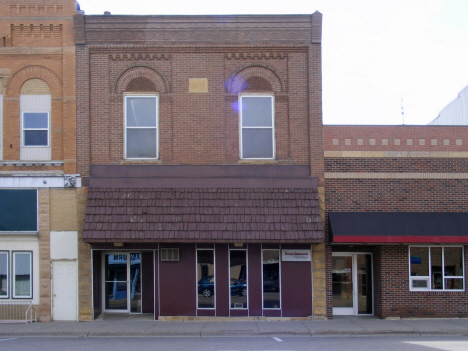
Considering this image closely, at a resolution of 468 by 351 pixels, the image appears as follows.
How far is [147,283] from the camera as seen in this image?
16531 mm

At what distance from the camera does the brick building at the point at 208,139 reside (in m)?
15.2

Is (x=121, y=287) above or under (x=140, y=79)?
under

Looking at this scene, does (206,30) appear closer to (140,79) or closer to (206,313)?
(140,79)

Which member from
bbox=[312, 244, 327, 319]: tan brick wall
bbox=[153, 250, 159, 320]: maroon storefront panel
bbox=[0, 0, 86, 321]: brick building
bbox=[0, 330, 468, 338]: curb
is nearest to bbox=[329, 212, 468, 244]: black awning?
bbox=[312, 244, 327, 319]: tan brick wall

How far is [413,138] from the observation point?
51.8ft

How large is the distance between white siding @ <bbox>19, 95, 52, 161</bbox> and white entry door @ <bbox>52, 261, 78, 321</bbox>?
348 centimetres

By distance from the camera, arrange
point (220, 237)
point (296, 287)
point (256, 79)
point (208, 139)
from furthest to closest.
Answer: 1. point (256, 79)
2. point (208, 139)
3. point (296, 287)
4. point (220, 237)

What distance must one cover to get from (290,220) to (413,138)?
16.1 feet

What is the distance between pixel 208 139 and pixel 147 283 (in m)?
5.27

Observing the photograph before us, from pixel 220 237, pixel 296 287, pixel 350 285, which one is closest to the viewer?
pixel 220 237

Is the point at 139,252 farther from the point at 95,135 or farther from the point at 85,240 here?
the point at 95,135

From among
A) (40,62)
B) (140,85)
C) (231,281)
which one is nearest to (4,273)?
(40,62)

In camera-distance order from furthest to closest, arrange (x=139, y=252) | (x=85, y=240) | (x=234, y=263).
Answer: (x=139, y=252) → (x=234, y=263) → (x=85, y=240)

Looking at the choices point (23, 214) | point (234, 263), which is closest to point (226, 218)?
point (234, 263)
